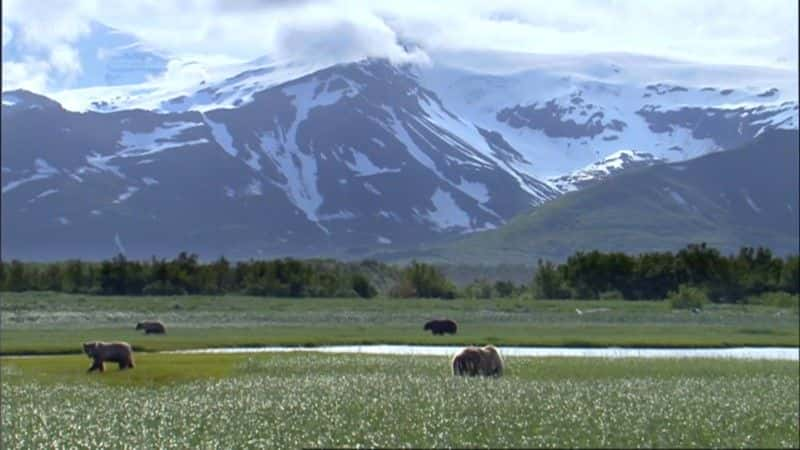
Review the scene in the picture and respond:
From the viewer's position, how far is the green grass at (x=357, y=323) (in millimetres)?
63875

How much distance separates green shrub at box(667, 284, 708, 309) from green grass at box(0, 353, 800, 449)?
166ft

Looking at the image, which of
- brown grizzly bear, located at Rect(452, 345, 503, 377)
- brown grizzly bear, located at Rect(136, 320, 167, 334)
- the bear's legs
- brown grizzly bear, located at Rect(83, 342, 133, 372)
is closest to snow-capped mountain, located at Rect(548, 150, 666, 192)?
brown grizzly bear, located at Rect(136, 320, 167, 334)

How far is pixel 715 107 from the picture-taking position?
152 metres

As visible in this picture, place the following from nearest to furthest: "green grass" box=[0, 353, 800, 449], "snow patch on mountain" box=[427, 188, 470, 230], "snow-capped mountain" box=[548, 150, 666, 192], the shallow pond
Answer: "green grass" box=[0, 353, 800, 449] → the shallow pond → "snow-capped mountain" box=[548, 150, 666, 192] → "snow patch on mountain" box=[427, 188, 470, 230]

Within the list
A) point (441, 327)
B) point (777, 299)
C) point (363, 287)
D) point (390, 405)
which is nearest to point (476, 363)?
point (390, 405)

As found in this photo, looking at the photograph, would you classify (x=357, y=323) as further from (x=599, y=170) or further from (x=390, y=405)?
(x=390, y=405)

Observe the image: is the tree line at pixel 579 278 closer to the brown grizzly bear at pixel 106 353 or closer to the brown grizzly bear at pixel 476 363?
the brown grizzly bear at pixel 106 353

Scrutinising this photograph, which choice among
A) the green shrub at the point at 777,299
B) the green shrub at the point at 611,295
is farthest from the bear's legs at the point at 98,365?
the green shrub at the point at 611,295

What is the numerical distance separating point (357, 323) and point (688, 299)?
2944 centimetres

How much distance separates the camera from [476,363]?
141 ft

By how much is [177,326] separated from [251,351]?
14.3 m

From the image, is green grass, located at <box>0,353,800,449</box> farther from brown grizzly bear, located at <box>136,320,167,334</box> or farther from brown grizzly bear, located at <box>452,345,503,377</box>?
brown grizzly bear, located at <box>136,320,167,334</box>

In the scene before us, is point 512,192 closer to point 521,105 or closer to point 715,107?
point 521,105

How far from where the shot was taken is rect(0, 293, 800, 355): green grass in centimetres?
6388
